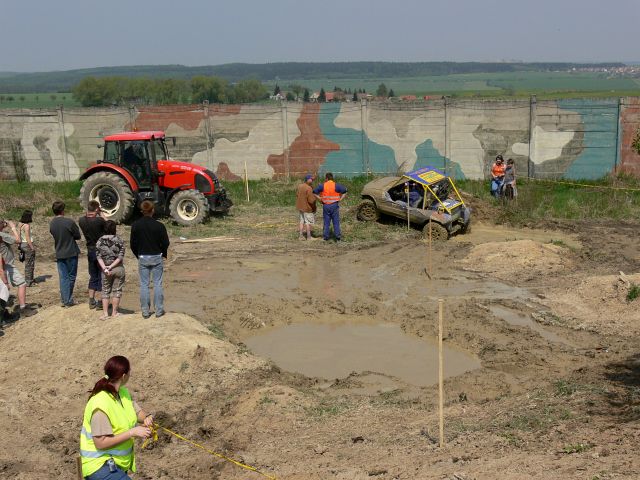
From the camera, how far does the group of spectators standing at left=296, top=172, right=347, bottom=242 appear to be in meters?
15.6

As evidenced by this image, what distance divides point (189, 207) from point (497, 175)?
810 centimetres

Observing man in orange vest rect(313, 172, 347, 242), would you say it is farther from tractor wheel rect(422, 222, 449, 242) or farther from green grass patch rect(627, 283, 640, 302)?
green grass patch rect(627, 283, 640, 302)

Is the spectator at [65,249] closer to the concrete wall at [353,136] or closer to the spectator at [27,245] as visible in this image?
the spectator at [27,245]

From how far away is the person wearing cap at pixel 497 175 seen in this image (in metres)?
19.6

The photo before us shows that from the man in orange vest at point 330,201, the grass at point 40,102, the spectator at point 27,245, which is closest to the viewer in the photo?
the spectator at point 27,245

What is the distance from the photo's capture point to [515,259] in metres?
13.9

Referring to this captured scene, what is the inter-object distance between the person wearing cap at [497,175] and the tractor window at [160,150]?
27.9 feet

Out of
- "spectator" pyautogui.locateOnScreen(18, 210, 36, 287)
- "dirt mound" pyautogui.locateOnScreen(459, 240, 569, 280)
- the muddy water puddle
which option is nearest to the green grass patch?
"dirt mound" pyautogui.locateOnScreen(459, 240, 569, 280)

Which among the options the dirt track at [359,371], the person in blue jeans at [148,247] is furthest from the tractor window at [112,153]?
the person in blue jeans at [148,247]

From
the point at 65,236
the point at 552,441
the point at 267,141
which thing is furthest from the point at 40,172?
the point at 552,441

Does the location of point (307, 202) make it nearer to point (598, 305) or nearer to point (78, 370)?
point (598, 305)

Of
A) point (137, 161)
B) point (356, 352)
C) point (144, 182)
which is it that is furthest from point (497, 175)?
point (356, 352)

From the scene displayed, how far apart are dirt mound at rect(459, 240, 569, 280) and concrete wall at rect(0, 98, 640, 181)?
902 cm

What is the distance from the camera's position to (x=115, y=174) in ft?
56.8
